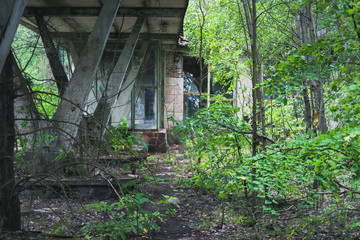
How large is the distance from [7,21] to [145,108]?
27.7 feet

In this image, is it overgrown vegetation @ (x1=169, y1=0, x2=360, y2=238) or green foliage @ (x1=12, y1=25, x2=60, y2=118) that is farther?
overgrown vegetation @ (x1=169, y1=0, x2=360, y2=238)

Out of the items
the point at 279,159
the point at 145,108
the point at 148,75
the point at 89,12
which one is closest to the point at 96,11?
the point at 89,12

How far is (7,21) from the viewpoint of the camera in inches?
58.6

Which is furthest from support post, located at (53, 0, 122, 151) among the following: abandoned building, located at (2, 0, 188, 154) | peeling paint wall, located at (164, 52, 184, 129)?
peeling paint wall, located at (164, 52, 184, 129)

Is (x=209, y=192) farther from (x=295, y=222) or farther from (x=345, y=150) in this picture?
(x=345, y=150)

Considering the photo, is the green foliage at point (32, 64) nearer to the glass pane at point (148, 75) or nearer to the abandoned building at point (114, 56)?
the abandoned building at point (114, 56)

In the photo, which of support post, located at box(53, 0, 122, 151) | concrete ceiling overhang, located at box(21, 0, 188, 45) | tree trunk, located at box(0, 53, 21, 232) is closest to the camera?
tree trunk, located at box(0, 53, 21, 232)

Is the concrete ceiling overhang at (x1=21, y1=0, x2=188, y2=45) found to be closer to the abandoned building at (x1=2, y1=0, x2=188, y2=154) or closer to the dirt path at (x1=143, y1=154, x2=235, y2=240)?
Result: the abandoned building at (x1=2, y1=0, x2=188, y2=154)

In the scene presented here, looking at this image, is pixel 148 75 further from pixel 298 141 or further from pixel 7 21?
pixel 7 21

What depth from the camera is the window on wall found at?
9.84 m

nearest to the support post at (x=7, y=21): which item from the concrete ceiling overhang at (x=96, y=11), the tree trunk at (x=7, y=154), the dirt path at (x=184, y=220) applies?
the tree trunk at (x=7, y=154)

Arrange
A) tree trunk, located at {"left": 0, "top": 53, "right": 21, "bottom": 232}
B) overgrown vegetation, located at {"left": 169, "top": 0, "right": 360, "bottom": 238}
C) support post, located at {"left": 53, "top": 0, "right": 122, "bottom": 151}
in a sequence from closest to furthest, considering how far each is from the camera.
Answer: tree trunk, located at {"left": 0, "top": 53, "right": 21, "bottom": 232}, overgrown vegetation, located at {"left": 169, "top": 0, "right": 360, "bottom": 238}, support post, located at {"left": 53, "top": 0, "right": 122, "bottom": 151}

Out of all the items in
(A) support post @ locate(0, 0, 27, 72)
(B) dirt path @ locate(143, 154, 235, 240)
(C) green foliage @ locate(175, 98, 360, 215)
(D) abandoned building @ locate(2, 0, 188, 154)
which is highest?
(D) abandoned building @ locate(2, 0, 188, 154)

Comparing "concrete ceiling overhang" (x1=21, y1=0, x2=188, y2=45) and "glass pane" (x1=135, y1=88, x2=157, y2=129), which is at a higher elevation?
"concrete ceiling overhang" (x1=21, y1=0, x2=188, y2=45)
